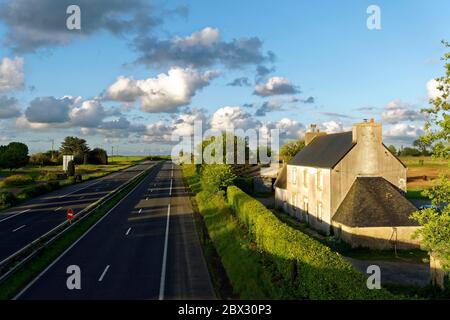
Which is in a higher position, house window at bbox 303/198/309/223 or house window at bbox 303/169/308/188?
house window at bbox 303/169/308/188

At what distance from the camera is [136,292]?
17.8 metres

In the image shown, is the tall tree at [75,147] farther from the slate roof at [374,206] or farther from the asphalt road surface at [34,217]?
the slate roof at [374,206]

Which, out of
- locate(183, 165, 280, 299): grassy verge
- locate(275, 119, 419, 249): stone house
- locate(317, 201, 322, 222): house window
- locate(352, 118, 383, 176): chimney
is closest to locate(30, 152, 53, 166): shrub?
locate(183, 165, 280, 299): grassy verge

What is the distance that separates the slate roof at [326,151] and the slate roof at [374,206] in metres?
2.74

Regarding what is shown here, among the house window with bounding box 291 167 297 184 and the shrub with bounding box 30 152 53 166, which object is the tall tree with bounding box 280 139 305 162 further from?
the shrub with bounding box 30 152 53 166

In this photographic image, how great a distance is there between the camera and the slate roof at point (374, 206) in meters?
28.0

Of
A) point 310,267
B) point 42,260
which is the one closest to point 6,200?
point 42,260

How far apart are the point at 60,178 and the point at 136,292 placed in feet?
246

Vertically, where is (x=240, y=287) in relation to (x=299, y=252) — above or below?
below

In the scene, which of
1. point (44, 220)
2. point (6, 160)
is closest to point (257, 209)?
point (44, 220)

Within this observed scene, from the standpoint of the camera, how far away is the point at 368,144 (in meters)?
32.5

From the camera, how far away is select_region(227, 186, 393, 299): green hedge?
13344 millimetres

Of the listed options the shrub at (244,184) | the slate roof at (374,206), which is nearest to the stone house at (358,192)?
the slate roof at (374,206)
